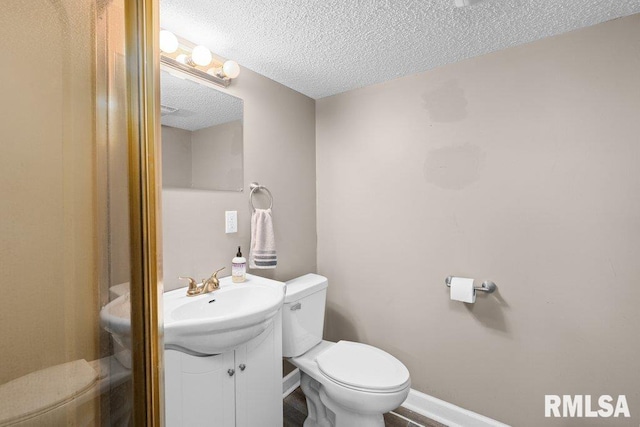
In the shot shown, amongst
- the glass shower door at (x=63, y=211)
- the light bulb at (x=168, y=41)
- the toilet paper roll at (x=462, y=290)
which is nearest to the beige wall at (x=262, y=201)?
the light bulb at (x=168, y=41)

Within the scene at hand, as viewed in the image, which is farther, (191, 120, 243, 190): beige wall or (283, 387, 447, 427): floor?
(283, 387, 447, 427): floor

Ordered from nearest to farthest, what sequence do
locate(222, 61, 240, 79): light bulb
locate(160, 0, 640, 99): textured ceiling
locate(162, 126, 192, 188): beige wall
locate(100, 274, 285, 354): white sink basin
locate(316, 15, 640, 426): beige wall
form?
locate(100, 274, 285, 354): white sink basin
locate(160, 0, 640, 99): textured ceiling
locate(316, 15, 640, 426): beige wall
locate(162, 126, 192, 188): beige wall
locate(222, 61, 240, 79): light bulb

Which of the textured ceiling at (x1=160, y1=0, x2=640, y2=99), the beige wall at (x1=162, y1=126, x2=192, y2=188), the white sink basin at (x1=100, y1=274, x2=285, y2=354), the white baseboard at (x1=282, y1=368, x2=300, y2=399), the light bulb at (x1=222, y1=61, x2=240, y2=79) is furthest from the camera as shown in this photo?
the white baseboard at (x1=282, y1=368, x2=300, y2=399)

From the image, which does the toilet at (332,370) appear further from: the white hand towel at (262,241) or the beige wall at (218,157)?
the beige wall at (218,157)

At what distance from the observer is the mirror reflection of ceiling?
141cm

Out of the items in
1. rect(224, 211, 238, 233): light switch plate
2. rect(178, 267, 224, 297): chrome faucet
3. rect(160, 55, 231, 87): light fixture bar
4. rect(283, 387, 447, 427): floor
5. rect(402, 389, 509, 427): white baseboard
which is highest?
rect(160, 55, 231, 87): light fixture bar

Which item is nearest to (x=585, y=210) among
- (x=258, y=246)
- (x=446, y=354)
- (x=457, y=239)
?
(x=457, y=239)

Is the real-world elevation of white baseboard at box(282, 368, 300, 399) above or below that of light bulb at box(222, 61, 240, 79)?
below

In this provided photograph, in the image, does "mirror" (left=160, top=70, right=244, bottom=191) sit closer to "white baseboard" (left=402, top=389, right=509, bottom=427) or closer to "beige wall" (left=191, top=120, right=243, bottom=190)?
"beige wall" (left=191, top=120, right=243, bottom=190)

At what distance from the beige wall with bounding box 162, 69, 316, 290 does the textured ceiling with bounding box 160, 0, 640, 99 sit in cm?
26

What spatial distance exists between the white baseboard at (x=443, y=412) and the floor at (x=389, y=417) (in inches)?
1.3

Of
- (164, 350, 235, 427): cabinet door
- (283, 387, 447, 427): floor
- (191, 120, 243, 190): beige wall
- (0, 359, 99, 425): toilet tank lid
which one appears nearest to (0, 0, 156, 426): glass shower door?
(0, 359, 99, 425): toilet tank lid

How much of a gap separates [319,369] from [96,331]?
1.21 meters

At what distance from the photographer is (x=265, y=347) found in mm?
1362
